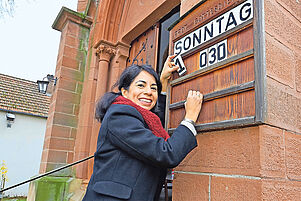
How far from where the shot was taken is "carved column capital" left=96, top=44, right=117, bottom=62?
373 cm

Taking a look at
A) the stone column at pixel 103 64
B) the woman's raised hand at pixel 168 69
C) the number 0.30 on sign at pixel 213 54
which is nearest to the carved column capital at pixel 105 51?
the stone column at pixel 103 64

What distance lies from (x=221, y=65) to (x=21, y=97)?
12310mm

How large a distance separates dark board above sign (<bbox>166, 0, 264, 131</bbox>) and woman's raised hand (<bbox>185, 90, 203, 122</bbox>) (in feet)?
0.10

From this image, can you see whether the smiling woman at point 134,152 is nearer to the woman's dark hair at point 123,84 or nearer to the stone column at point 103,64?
the woman's dark hair at point 123,84

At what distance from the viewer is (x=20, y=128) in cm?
1149

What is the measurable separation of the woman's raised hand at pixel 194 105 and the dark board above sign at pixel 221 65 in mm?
31

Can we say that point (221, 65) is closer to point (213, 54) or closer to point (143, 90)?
point (213, 54)

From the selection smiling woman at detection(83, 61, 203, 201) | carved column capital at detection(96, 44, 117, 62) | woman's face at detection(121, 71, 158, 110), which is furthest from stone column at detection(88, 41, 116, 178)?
smiling woman at detection(83, 61, 203, 201)

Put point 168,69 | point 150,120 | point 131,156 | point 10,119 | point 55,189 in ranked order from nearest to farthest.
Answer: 1. point 131,156
2. point 150,120
3. point 168,69
4. point 55,189
5. point 10,119

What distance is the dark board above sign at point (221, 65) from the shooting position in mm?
1110

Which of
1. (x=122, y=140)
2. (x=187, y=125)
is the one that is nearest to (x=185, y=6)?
(x=187, y=125)

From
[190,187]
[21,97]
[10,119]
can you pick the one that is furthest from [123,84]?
[21,97]

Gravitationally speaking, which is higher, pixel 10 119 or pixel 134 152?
pixel 10 119

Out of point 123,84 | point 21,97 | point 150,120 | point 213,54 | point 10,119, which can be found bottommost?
point 150,120
